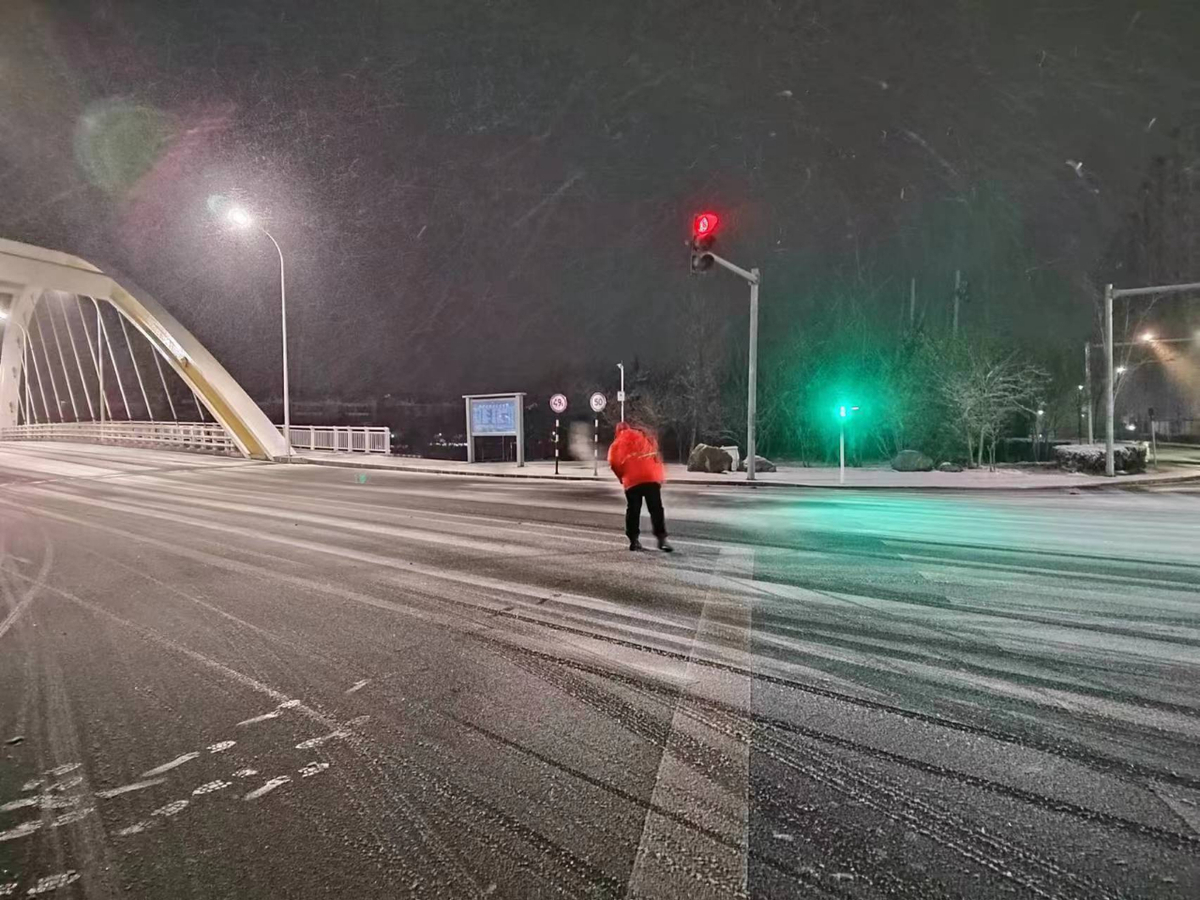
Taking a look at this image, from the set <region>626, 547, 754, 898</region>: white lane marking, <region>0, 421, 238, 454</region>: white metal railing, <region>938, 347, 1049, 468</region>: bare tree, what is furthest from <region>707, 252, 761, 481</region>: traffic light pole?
<region>0, 421, 238, 454</region>: white metal railing

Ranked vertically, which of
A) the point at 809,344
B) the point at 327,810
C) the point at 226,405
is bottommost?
the point at 327,810

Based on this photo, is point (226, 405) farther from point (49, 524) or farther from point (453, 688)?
point (453, 688)

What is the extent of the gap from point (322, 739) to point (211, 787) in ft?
1.75

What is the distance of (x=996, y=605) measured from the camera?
557 centimetres

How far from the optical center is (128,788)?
2.90 m

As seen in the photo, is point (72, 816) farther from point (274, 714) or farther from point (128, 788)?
point (274, 714)

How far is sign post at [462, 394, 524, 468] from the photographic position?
23891 mm

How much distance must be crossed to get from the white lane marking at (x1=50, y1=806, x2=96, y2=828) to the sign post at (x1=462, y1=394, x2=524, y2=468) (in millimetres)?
20859

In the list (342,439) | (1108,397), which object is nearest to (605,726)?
(1108,397)

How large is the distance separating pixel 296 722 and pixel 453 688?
0.87m

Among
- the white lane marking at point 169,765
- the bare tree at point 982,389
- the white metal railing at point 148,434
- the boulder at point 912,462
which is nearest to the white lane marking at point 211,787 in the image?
the white lane marking at point 169,765

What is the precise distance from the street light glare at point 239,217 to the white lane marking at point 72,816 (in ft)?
87.7

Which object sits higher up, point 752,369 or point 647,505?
point 752,369

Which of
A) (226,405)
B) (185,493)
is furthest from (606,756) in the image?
(226,405)
